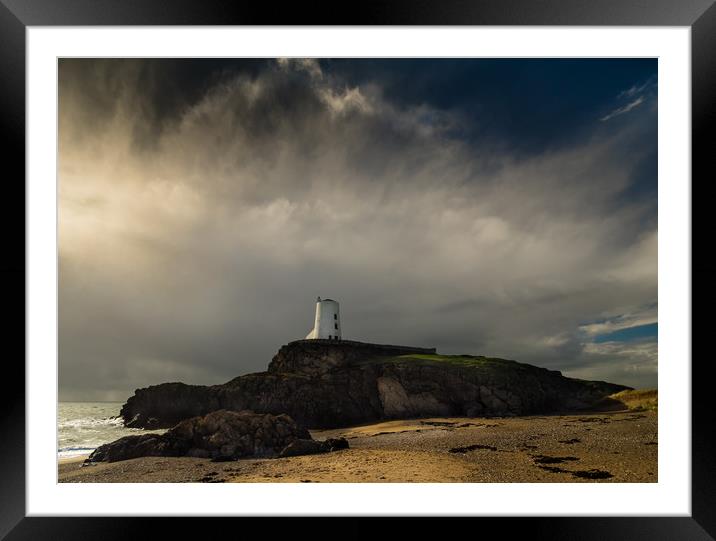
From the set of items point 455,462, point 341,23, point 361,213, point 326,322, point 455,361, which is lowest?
point 455,462

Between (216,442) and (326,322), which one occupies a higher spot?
(326,322)

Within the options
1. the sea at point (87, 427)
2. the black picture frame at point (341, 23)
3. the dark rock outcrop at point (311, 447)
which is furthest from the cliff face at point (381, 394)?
the black picture frame at point (341, 23)

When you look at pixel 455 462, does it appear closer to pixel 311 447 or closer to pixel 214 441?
pixel 311 447

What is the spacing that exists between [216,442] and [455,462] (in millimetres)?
3720

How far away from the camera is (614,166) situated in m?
9.07

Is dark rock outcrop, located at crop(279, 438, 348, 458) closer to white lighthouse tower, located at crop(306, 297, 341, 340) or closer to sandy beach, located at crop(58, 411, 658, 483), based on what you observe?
sandy beach, located at crop(58, 411, 658, 483)

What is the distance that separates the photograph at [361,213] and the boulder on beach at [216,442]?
0.25 ft

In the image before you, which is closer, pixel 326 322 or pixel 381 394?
pixel 326 322

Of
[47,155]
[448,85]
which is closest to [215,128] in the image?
[448,85]

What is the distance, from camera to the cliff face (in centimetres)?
1099

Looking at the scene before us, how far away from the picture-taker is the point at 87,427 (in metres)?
10.1

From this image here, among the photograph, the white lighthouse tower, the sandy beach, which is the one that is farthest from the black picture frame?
the white lighthouse tower

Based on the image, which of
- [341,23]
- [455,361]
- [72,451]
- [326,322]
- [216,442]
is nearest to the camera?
[341,23]

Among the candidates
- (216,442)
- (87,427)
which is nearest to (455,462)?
(216,442)
